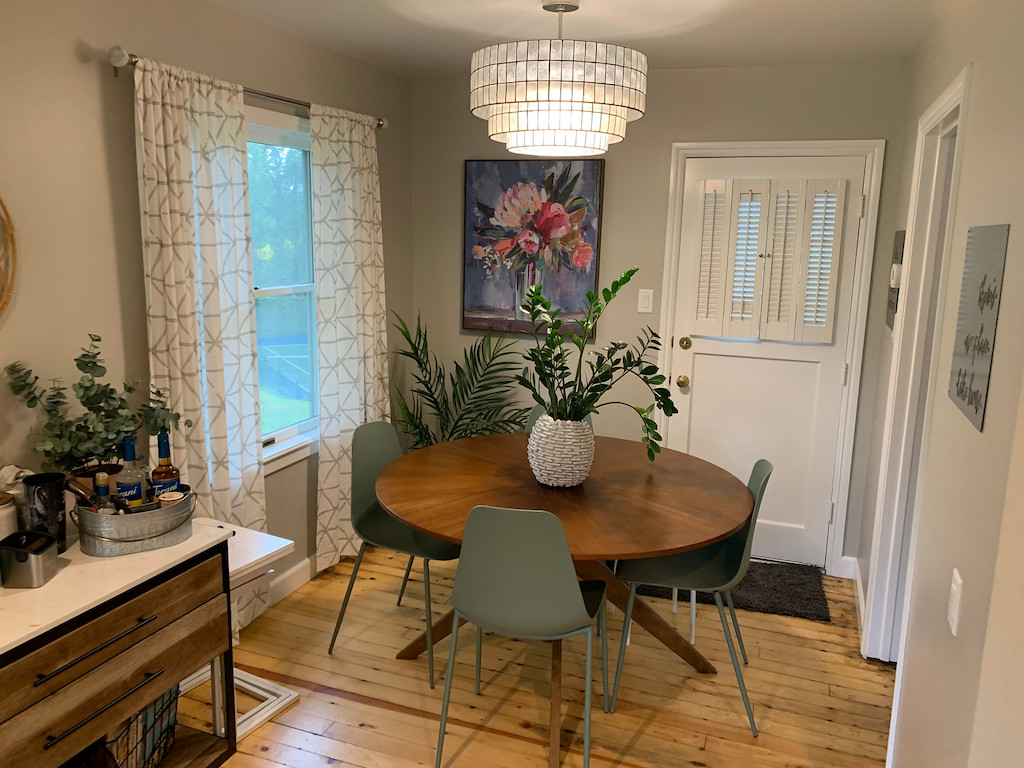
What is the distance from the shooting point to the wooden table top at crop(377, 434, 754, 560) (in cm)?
224

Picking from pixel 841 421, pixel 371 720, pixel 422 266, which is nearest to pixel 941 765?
pixel 371 720

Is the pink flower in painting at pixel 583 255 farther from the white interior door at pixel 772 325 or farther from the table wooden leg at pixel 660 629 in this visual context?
the table wooden leg at pixel 660 629

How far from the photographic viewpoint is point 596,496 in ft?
8.52

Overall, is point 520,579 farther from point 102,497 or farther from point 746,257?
point 746,257

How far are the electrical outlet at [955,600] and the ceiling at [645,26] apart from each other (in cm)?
205

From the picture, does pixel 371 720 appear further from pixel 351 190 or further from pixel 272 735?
pixel 351 190

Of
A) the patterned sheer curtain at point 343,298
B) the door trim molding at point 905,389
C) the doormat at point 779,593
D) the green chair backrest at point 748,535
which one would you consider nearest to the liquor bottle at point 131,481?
the patterned sheer curtain at point 343,298

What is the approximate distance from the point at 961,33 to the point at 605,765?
2393 millimetres

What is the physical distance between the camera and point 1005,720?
1128mm

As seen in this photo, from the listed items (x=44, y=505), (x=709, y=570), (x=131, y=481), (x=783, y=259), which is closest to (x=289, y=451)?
(x=131, y=481)

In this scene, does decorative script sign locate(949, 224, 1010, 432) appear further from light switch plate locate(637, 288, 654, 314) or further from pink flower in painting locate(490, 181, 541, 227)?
pink flower in painting locate(490, 181, 541, 227)

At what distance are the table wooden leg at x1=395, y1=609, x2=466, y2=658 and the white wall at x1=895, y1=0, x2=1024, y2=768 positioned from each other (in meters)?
1.55

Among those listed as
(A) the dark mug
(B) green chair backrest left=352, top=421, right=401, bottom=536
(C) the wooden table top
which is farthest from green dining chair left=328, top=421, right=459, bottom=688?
(A) the dark mug

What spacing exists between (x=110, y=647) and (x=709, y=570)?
72.5 inches
